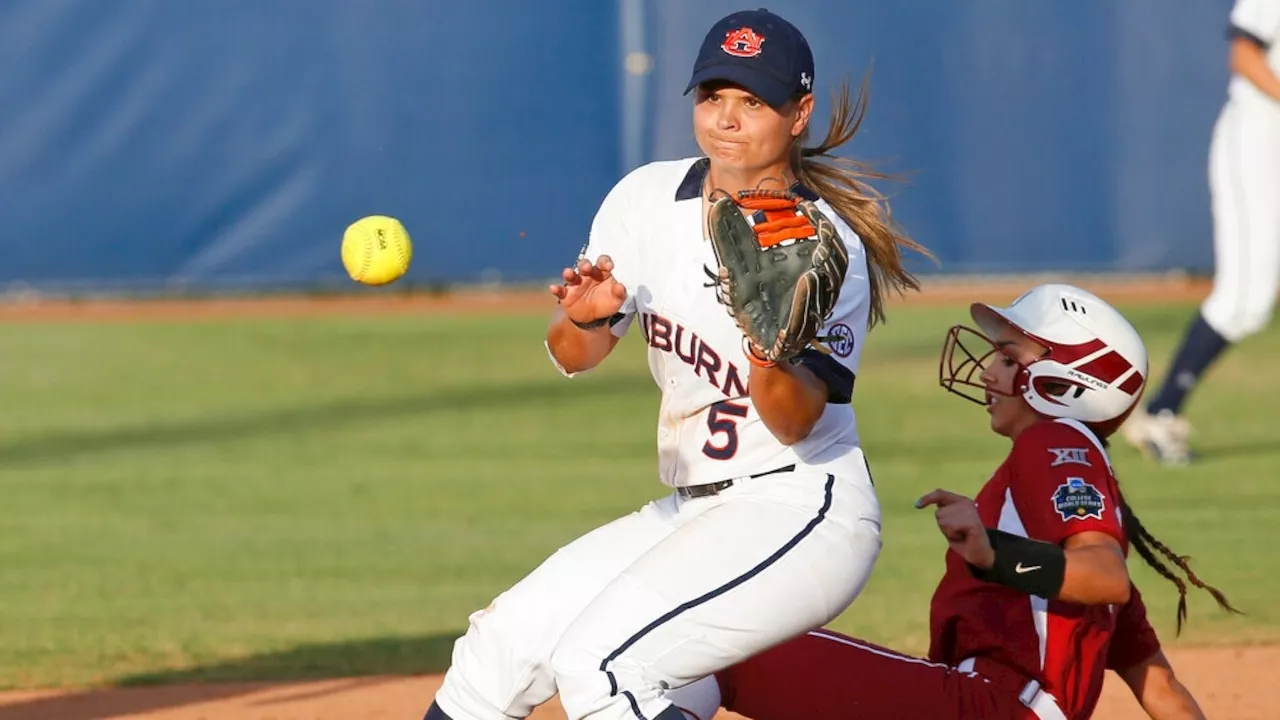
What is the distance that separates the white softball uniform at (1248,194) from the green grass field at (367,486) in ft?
2.44

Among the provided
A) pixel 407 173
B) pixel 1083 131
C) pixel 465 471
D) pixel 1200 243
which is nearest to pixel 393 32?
pixel 407 173

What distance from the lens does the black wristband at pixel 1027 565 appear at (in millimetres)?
2996

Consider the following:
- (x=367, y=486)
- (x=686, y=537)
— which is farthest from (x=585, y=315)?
(x=367, y=486)

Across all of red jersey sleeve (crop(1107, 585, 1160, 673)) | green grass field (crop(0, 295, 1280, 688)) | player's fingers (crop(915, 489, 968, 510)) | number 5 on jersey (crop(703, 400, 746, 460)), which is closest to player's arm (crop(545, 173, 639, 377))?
number 5 on jersey (crop(703, 400, 746, 460))

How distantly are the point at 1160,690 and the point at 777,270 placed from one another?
1.37 metres

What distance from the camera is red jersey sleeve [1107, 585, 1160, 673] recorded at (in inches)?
141

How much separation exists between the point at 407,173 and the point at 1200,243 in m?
4.92

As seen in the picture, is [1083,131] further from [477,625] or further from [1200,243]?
[477,625]

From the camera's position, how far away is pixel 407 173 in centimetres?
1050

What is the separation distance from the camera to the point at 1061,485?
10.5 ft

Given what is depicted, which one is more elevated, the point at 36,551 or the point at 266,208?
the point at 266,208

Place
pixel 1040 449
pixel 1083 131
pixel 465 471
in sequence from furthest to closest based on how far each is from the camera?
pixel 1083 131, pixel 465 471, pixel 1040 449

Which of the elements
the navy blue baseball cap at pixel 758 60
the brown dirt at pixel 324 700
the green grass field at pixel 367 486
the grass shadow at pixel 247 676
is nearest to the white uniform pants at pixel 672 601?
the navy blue baseball cap at pixel 758 60

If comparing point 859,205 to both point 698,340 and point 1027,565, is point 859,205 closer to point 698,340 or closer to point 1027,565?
point 698,340
